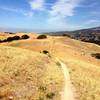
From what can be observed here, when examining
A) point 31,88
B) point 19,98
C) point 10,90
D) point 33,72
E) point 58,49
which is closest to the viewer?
point 19,98

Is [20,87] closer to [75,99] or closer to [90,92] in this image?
[75,99]

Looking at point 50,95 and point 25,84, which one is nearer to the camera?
point 50,95

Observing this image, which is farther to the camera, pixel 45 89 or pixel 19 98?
pixel 45 89

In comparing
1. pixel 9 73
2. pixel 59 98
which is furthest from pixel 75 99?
pixel 9 73

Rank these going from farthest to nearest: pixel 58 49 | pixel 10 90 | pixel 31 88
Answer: pixel 58 49 → pixel 31 88 → pixel 10 90

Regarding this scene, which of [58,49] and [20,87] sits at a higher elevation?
[20,87]

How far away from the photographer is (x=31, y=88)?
21047 millimetres

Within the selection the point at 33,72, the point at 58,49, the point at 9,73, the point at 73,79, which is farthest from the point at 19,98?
the point at 58,49

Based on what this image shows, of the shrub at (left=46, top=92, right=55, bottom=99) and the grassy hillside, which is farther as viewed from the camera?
the shrub at (left=46, top=92, right=55, bottom=99)

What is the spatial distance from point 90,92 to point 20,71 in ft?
25.7

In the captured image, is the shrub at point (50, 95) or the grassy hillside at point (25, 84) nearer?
the grassy hillside at point (25, 84)

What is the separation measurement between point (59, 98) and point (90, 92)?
13.7 feet

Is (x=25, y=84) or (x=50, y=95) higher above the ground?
(x=25, y=84)

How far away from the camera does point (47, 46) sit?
2805 inches
